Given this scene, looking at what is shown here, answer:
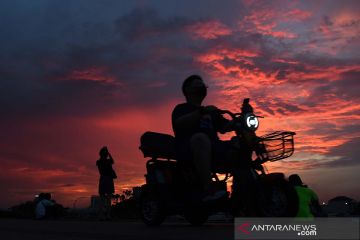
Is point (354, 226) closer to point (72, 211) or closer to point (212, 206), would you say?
point (212, 206)

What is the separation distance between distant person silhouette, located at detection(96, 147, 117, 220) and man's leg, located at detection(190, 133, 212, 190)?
742 cm

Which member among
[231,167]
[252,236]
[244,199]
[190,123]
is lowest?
[252,236]

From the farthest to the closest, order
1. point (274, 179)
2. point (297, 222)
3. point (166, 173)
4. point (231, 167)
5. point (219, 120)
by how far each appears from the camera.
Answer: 1. point (166, 173)
2. point (219, 120)
3. point (231, 167)
4. point (274, 179)
5. point (297, 222)

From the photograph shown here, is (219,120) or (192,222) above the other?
(219,120)

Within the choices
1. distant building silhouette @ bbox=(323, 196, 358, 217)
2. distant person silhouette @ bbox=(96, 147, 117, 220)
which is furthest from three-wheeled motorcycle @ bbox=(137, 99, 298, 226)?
distant person silhouette @ bbox=(96, 147, 117, 220)

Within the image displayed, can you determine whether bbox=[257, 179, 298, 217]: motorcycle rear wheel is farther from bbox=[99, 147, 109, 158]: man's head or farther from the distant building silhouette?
bbox=[99, 147, 109, 158]: man's head

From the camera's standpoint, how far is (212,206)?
20.5 feet

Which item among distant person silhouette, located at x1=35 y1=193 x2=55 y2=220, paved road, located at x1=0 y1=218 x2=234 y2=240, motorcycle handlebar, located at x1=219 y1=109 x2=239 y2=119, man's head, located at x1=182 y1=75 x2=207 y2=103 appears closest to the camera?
paved road, located at x1=0 y1=218 x2=234 y2=240

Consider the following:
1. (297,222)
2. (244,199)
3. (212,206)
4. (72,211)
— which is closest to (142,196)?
(212,206)

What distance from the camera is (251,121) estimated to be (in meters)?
5.91

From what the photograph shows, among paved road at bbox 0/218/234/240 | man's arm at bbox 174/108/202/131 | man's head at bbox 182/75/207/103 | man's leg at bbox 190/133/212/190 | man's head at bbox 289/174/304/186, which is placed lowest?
paved road at bbox 0/218/234/240

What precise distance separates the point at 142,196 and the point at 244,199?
2.66 m

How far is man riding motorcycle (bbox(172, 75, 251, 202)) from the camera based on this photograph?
6.17m

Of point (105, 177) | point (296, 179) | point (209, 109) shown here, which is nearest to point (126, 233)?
point (209, 109)
